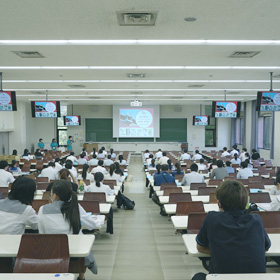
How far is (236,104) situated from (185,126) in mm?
10684

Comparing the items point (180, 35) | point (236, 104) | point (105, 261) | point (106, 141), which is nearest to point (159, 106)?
point (106, 141)

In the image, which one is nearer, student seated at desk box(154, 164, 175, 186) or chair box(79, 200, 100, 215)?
chair box(79, 200, 100, 215)

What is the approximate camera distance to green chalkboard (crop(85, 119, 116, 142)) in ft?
74.7

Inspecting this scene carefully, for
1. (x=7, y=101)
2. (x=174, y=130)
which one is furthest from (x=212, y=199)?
(x=174, y=130)

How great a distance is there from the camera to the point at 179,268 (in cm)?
424

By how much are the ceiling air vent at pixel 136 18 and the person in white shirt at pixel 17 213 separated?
9.02 ft

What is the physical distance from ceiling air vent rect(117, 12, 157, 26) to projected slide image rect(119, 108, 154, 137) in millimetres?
17184

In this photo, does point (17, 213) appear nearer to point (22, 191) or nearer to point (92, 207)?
point (22, 191)

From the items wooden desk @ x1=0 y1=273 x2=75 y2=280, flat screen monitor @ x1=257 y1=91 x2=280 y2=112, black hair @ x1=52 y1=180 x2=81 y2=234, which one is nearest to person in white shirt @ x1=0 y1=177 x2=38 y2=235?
black hair @ x1=52 y1=180 x2=81 y2=234

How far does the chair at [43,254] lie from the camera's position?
8.78ft

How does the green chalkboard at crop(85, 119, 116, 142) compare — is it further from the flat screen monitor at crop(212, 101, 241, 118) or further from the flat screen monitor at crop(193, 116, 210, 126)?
the flat screen monitor at crop(212, 101, 241, 118)

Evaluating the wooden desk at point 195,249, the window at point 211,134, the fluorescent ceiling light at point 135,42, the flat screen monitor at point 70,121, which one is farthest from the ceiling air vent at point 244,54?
the window at point 211,134

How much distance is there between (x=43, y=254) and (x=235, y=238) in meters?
1.67

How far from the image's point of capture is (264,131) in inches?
684
